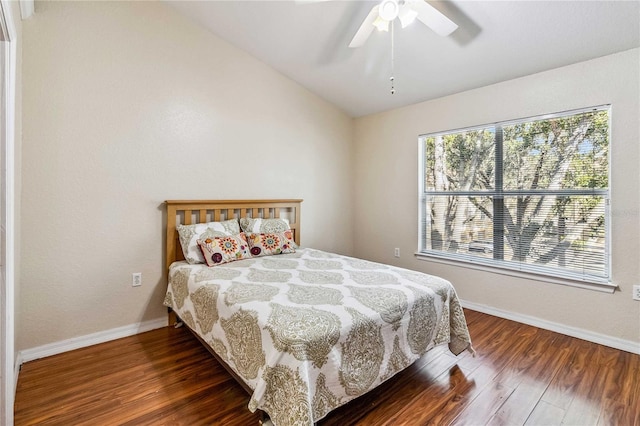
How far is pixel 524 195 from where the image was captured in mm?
2893

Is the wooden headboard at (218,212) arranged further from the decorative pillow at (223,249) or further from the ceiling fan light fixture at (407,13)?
the ceiling fan light fixture at (407,13)

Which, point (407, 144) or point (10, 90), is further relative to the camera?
point (407, 144)

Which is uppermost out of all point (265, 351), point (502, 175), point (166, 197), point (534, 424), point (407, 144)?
point (407, 144)

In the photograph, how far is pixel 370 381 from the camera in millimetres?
1624

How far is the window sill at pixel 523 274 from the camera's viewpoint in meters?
2.43

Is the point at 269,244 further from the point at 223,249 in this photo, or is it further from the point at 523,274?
the point at 523,274

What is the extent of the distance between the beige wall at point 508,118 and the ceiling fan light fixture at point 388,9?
173cm

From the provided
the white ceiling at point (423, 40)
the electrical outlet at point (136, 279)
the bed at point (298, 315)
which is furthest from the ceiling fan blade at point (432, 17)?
the electrical outlet at point (136, 279)

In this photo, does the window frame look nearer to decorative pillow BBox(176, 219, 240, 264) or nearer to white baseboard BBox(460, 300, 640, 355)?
white baseboard BBox(460, 300, 640, 355)

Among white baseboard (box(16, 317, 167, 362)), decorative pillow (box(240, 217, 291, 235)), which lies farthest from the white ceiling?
white baseboard (box(16, 317, 167, 362))

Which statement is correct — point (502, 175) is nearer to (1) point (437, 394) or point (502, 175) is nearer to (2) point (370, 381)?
(1) point (437, 394)

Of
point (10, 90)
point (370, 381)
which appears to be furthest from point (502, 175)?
point (10, 90)

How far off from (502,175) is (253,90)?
2.73 m

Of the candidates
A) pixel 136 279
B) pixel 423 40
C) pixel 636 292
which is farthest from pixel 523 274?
pixel 136 279
